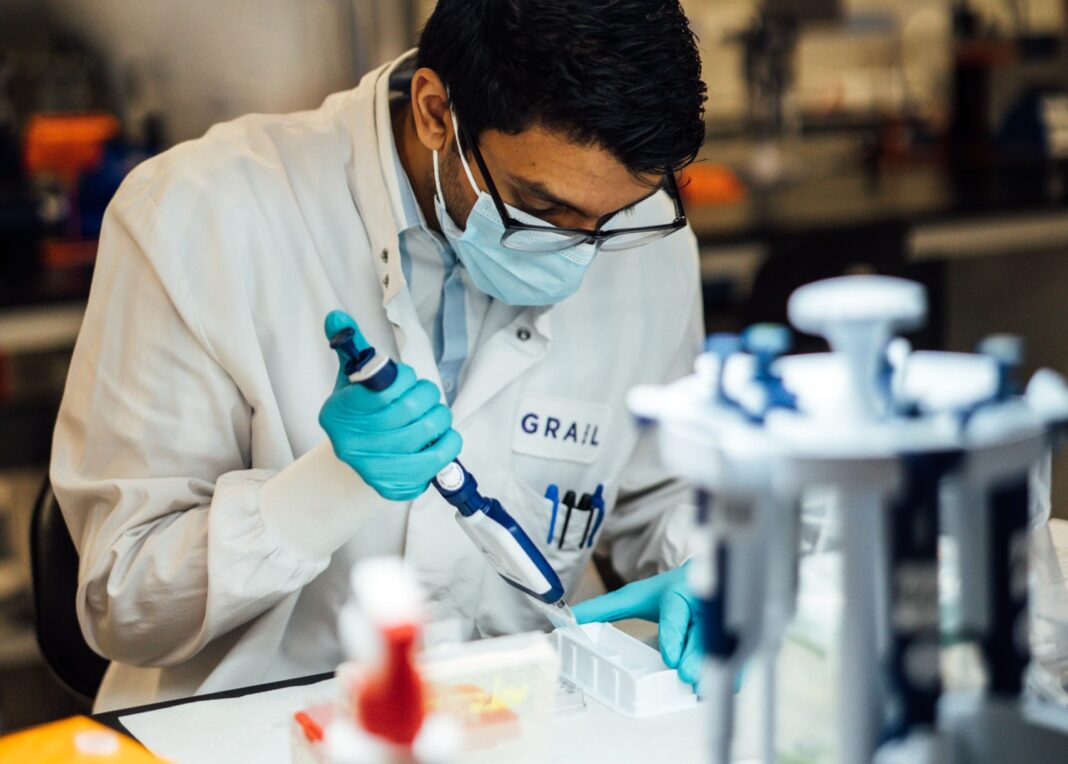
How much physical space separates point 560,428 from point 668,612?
37 centimetres

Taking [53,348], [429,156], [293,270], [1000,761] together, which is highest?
[429,156]

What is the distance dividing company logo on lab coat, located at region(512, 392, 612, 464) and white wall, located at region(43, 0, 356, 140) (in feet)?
7.83

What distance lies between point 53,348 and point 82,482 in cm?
155

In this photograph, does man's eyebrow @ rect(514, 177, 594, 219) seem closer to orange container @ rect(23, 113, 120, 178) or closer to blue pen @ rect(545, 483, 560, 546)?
blue pen @ rect(545, 483, 560, 546)

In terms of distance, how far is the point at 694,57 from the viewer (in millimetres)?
1289

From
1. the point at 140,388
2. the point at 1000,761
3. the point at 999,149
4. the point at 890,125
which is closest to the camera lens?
the point at 1000,761

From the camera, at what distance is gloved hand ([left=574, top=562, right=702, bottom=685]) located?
1.21 m

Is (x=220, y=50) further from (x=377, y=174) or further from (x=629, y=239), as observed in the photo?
(x=629, y=239)

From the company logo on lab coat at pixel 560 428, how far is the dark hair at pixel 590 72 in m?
0.38

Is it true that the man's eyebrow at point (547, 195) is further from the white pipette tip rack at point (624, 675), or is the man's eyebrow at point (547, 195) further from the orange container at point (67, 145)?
the orange container at point (67, 145)

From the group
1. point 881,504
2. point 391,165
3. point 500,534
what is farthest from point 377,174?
point 881,504

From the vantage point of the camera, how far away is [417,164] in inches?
59.7

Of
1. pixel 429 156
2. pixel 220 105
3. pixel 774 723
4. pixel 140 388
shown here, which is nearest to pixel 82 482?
pixel 140 388

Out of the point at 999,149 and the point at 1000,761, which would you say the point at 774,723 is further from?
the point at 999,149
